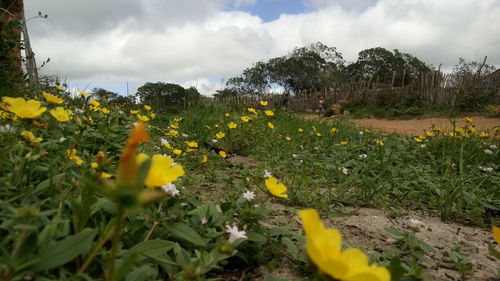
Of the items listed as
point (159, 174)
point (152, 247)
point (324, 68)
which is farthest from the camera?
point (324, 68)

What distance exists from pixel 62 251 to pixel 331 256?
0.55 m

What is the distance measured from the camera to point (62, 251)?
71 cm

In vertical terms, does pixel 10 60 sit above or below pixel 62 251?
above

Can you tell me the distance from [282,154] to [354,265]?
8.95 ft

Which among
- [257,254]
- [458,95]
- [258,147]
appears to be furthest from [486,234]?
[458,95]

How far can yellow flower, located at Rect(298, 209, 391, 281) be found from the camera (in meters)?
0.44

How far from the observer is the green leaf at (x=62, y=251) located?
690 mm

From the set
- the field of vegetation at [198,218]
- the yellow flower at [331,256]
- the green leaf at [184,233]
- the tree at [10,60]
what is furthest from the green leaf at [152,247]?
the tree at [10,60]

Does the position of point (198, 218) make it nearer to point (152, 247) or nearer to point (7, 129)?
point (152, 247)

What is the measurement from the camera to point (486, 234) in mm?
1701

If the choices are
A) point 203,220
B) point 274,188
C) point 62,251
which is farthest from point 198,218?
point 62,251

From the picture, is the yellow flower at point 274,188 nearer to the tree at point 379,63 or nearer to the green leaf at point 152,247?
the green leaf at point 152,247

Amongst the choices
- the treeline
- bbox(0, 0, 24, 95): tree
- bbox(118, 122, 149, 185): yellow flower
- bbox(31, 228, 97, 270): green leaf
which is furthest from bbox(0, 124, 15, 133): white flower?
the treeline

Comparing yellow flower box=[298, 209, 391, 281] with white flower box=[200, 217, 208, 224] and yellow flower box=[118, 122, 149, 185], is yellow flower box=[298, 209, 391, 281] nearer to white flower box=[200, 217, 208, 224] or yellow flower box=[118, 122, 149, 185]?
yellow flower box=[118, 122, 149, 185]
